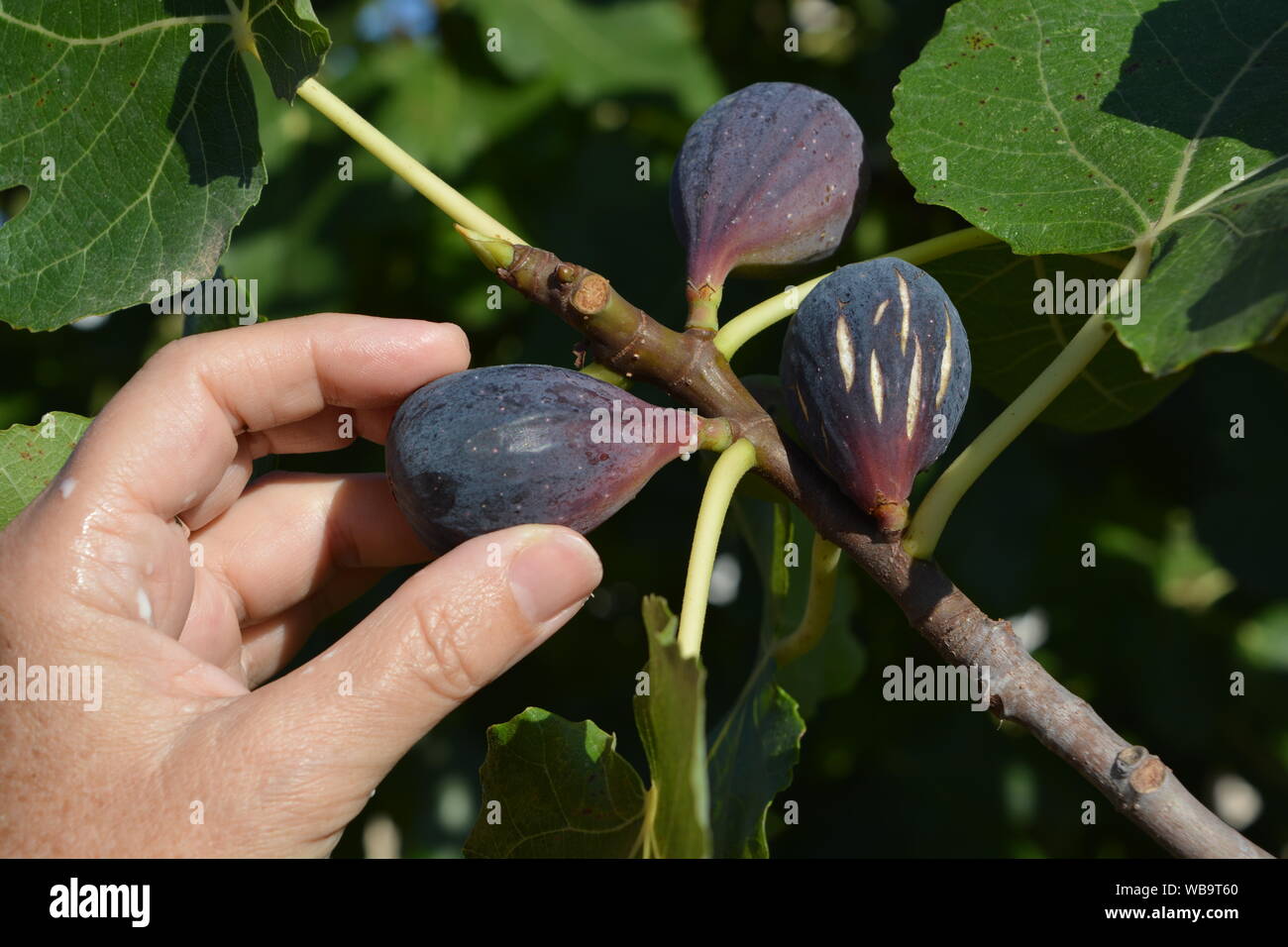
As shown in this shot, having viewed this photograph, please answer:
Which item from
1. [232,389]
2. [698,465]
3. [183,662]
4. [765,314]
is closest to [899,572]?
[765,314]

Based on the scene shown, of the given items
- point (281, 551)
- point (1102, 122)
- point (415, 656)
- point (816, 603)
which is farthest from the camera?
point (281, 551)

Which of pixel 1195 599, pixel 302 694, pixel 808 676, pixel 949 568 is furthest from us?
pixel 1195 599

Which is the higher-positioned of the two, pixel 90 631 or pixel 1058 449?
pixel 1058 449

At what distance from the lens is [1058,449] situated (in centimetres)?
257

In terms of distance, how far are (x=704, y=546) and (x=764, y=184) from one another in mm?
536

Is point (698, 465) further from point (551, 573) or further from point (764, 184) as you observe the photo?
point (551, 573)

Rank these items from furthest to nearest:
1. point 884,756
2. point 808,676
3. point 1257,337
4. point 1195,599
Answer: point 1195,599 < point 884,756 < point 808,676 < point 1257,337

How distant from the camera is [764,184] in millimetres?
1514

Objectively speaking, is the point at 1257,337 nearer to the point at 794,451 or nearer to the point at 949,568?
the point at 794,451

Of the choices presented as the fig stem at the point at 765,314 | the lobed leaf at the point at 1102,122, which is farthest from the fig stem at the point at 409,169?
the lobed leaf at the point at 1102,122
